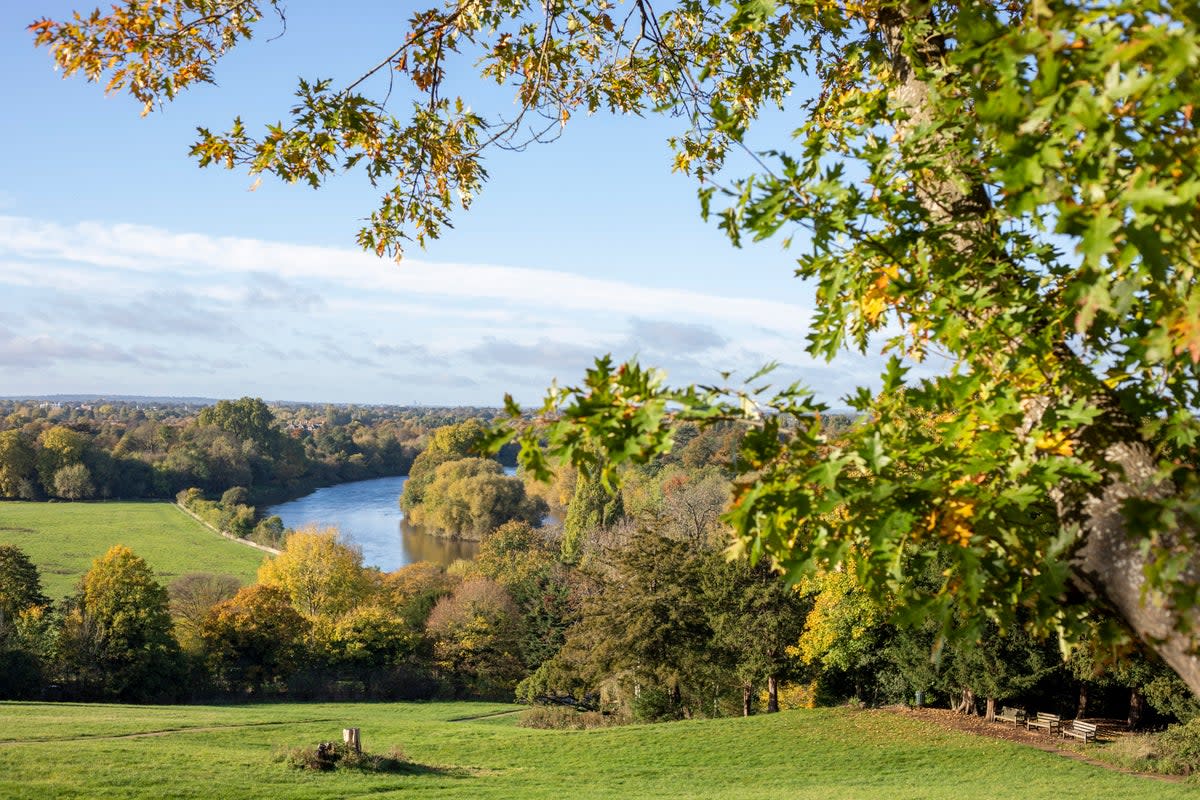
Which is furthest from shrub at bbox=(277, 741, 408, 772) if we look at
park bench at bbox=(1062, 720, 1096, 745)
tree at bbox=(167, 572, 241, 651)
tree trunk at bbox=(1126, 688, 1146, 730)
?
tree trunk at bbox=(1126, 688, 1146, 730)

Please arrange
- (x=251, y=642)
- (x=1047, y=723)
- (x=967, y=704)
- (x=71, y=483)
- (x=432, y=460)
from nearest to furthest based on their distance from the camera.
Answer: (x=1047, y=723) → (x=967, y=704) → (x=251, y=642) → (x=71, y=483) → (x=432, y=460)

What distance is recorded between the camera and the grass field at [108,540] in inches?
1969

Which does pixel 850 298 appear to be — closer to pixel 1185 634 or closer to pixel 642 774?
pixel 1185 634

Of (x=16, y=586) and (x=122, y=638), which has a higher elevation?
(x=16, y=586)

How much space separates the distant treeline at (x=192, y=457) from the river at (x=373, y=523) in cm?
388

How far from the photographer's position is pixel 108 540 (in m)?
57.2

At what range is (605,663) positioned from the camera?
27.6 m

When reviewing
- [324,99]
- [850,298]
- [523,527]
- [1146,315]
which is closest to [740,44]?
[324,99]

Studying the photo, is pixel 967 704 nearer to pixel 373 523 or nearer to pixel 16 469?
pixel 373 523

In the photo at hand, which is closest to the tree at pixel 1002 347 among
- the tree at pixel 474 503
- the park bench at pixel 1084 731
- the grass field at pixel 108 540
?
the park bench at pixel 1084 731

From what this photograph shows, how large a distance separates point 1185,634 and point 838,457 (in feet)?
3.35

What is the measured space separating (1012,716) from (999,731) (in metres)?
1.72

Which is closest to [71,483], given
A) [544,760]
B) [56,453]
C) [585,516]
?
[56,453]

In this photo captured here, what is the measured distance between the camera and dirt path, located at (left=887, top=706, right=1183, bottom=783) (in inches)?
772
